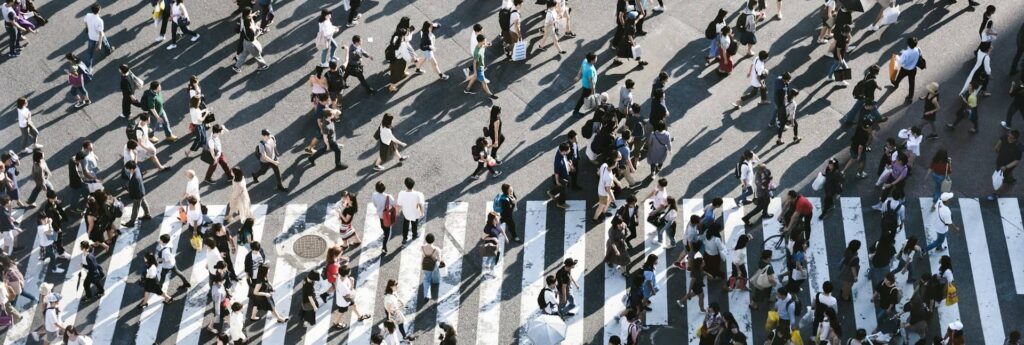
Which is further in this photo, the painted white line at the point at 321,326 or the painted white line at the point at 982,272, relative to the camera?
the painted white line at the point at 321,326

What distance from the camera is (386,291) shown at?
82.5 feet

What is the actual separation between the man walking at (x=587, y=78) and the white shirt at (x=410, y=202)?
539 cm

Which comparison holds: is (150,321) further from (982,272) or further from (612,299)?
(982,272)

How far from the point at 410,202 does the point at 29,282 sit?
7.64 meters

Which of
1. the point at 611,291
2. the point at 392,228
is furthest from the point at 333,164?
the point at 611,291

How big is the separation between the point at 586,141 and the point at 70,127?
1159 cm

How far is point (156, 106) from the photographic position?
30453 millimetres

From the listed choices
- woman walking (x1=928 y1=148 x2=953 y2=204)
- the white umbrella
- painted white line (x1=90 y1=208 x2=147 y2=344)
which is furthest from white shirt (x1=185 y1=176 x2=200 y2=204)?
woman walking (x1=928 y1=148 x2=953 y2=204)

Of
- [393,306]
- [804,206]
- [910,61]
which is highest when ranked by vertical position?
[910,61]

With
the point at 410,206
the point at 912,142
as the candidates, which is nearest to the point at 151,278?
the point at 410,206

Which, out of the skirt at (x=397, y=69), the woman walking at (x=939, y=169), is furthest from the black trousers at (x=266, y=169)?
the woman walking at (x=939, y=169)

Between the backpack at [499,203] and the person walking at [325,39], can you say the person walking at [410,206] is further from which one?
the person walking at [325,39]

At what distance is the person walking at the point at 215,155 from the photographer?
94.8ft

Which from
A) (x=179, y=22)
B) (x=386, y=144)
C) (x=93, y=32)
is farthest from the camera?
(x=179, y=22)
